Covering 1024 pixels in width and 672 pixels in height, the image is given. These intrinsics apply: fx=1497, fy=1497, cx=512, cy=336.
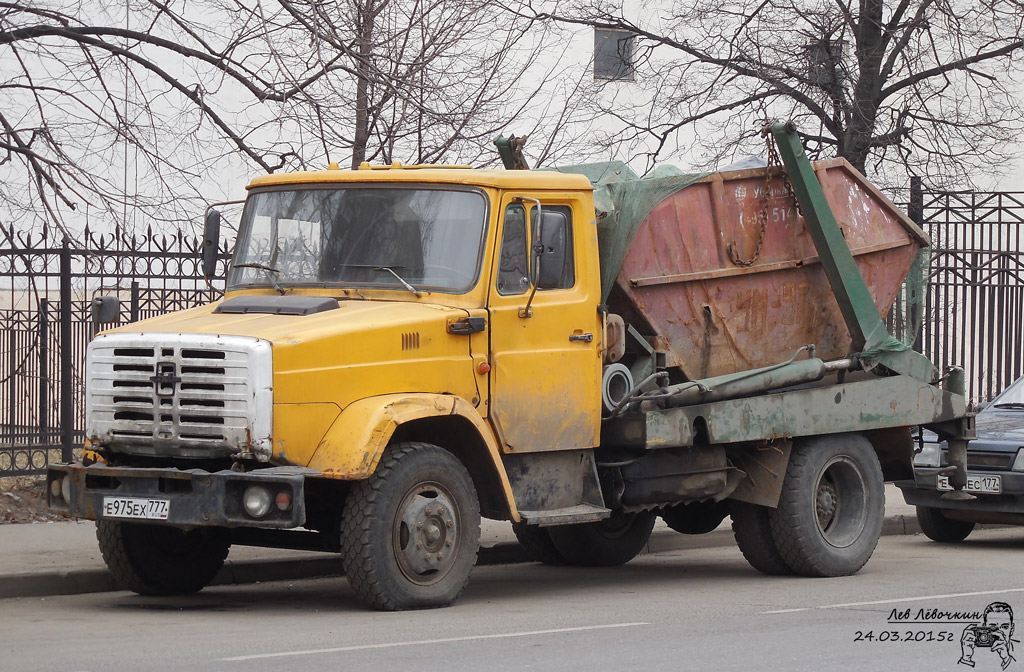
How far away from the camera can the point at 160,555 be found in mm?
9359

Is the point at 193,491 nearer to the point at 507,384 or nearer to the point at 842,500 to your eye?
the point at 507,384

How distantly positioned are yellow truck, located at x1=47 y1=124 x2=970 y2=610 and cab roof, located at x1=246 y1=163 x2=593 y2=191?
0.07 ft

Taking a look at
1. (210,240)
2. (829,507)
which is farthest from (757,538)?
(210,240)

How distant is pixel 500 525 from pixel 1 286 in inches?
247

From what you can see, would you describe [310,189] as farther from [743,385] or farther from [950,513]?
[950,513]

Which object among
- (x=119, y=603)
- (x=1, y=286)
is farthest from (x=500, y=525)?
(x=1, y=286)

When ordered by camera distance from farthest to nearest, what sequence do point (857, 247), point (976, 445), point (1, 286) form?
point (1, 286), point (976, 445), point (857, 247)

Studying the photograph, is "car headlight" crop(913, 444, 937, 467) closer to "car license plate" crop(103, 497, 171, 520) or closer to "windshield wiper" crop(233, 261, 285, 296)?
"windshield wiper" crop(233, 261, 285, 296)

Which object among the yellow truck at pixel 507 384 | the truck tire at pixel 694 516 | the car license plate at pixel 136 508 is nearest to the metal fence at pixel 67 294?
the yellow truck at pixel 507 384

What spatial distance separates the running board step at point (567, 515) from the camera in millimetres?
9102

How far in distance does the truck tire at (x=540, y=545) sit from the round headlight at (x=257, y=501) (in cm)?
388

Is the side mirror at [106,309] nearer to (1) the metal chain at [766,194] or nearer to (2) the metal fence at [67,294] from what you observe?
(2) the metal fence at [67,294]

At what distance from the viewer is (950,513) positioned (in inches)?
516

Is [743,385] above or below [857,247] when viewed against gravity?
below
